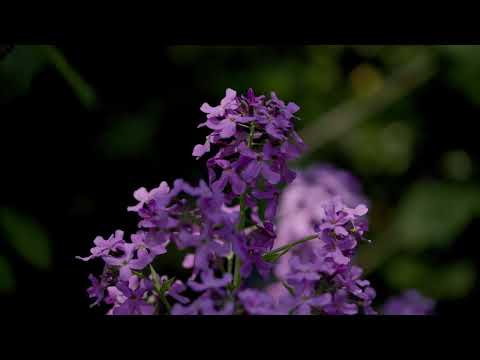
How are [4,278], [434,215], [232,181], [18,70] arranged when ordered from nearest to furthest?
[232,181] < [18,70] < [4,278] < [434,215]

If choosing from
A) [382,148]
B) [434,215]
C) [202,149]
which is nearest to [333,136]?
[382,148]

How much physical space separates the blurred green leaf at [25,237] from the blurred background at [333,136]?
1.02 meters

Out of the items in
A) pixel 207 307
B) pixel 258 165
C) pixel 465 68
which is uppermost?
pixel 465 68

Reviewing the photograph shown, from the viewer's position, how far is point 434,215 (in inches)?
164

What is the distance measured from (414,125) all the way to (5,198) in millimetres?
2905

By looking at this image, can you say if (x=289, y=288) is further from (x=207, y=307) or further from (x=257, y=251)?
(x=207, y=307)

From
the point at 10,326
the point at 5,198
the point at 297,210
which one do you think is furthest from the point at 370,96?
the point at 10,326

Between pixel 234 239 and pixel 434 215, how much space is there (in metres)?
3.42

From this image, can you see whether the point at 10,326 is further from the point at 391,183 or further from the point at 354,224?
the point at 391,183

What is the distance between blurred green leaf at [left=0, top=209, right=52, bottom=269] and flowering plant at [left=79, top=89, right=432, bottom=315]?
3.57 feet

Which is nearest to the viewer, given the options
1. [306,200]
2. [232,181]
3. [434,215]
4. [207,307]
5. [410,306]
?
[207,307]

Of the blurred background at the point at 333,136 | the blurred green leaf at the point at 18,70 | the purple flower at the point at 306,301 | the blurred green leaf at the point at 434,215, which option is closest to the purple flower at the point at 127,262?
the purple flower at the point at 306,301

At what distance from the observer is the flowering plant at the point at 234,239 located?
95 centimetres

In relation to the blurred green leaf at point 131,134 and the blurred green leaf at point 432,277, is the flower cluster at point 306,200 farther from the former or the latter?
the blurred green leaf at point 131,134
